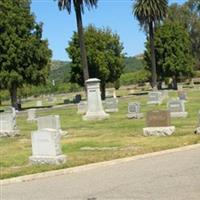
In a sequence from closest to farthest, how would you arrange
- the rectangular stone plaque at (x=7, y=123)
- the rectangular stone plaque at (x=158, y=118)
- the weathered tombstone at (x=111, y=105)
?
1. the rectangular stone plaque at (x=158, y=118)
2. the rectangular stone plaque at (x=7, y=123)
3. the weathered tombstone at (x=111, y=105)

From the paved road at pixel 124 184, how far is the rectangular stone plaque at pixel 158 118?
622 cm

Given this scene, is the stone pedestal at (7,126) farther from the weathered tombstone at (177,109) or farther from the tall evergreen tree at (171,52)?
the tall evergreen tree at (171,52)

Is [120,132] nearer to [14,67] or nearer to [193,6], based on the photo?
[14,67]

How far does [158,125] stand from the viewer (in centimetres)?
1881

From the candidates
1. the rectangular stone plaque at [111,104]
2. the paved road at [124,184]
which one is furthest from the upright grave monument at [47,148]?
the rectangular stone plaque at [111,104]

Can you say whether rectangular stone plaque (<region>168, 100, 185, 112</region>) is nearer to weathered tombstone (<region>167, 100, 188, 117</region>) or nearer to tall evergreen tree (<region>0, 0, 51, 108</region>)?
weathered tombstone (<region>167, 100, 188, 117</region>)

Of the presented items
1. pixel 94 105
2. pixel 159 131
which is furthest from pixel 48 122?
pixel 94 105

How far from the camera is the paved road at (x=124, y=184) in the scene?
8.87 m

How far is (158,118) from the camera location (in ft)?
61.8

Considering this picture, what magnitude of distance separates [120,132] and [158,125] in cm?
207

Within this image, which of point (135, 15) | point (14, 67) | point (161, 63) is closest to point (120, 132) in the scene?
point (14, 67)

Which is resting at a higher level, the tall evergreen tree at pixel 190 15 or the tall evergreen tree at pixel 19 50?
the tall evergreen tree at pixel 190 15

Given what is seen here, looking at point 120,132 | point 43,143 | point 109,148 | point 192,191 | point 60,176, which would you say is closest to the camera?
point 192,191

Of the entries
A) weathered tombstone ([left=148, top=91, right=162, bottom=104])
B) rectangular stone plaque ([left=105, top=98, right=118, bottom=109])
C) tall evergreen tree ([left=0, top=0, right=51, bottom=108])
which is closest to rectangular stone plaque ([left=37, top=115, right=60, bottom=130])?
rectangular stone plaque ([left=105, top=98, right=118, bottom=109])
